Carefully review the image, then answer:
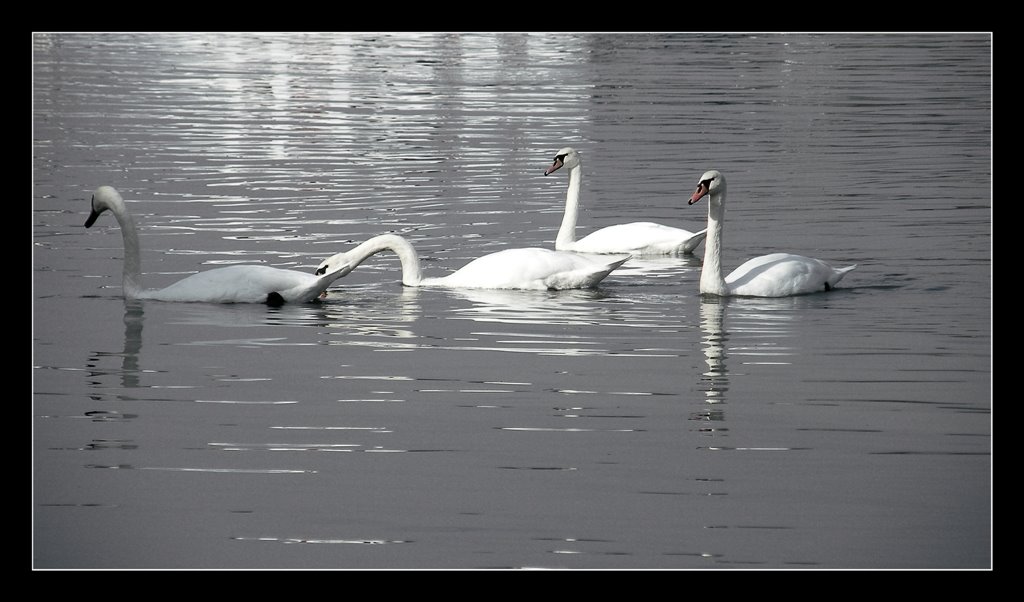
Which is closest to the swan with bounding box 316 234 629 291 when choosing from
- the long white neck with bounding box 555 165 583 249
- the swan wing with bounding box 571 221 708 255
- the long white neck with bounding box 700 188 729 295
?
the long white neck with bounding box 700 188 729 295

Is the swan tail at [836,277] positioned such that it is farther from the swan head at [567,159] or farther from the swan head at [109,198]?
the swan head at [109,198]

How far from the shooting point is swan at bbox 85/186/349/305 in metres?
14.7

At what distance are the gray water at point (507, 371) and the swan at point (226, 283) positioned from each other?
A: 162 mm

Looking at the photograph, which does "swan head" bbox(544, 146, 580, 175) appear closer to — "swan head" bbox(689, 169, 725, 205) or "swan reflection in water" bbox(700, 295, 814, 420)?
"swan head" bbox(689, 169, 725, 205)

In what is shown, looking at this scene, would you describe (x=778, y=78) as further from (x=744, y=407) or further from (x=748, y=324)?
(x=744, y=407)

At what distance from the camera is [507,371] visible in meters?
12.2

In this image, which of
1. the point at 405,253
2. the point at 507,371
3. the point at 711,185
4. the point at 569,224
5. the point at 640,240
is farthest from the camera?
the point at 569,224

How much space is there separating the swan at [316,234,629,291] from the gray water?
0.65 ft

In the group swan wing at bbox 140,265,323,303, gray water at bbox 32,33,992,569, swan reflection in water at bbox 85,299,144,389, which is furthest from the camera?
swan wing at bbox 140,265,323,303

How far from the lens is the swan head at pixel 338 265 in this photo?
15.0m

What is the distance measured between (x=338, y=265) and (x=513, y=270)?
1585 mm

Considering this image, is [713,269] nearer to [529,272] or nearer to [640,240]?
[529,272]

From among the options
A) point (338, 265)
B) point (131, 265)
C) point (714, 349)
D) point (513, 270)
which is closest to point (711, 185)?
point (513, 270)

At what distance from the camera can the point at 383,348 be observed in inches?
516
